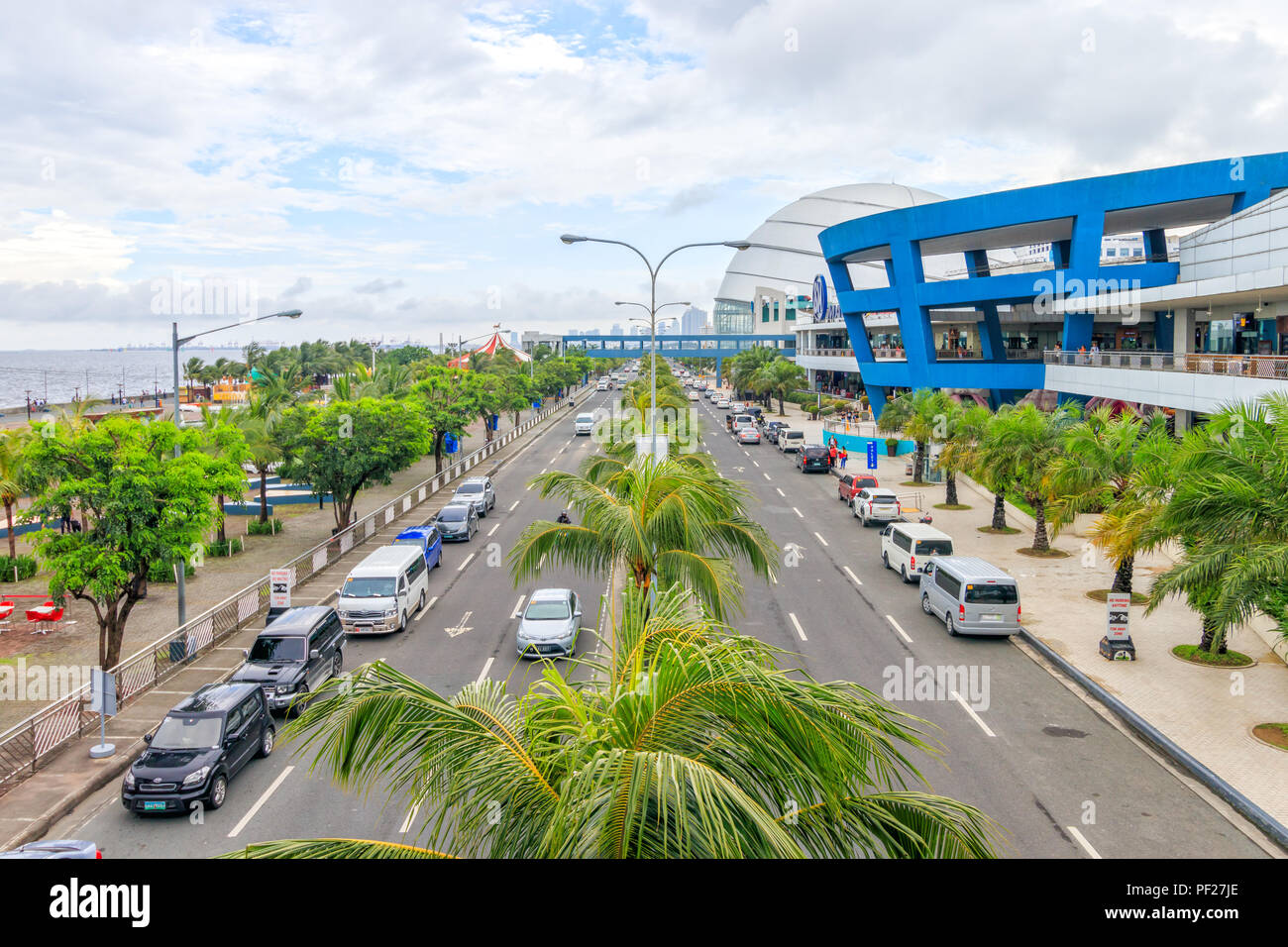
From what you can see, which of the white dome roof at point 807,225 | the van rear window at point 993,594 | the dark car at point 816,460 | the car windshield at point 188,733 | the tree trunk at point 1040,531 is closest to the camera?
the car windshield at point 188,733

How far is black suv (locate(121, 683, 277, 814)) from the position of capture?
13.8 metres

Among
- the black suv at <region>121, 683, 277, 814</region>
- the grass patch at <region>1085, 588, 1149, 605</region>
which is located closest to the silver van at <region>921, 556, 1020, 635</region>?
the grass patch at <region>1085, 588, 1149, 605</region>

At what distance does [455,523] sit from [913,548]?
677 inches

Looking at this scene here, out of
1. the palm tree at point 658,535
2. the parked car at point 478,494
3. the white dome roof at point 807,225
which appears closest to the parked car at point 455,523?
the parked car at point 478,494

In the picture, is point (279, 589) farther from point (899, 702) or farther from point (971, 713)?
point (971, 713)

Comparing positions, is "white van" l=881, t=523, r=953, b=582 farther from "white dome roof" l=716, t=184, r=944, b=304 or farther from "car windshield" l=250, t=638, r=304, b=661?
"white dome roof" l=716, t=184, r=944, b=304

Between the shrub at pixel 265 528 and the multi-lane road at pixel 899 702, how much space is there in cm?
932

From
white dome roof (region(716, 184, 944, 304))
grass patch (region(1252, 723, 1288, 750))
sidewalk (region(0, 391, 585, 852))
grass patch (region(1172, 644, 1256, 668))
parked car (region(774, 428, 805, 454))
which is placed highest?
white dome roof (region(716, 184, 944, 304))

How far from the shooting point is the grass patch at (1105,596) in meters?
24.7

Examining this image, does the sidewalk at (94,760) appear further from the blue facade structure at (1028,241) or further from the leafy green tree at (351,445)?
the blue facade structure at (1028,241)

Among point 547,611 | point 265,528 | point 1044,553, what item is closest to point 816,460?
point 1044,553

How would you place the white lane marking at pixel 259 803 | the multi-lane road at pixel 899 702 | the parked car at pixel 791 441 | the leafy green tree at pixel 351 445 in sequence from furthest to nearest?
the parked car at pixel 791 441
the leafy green tree at pixel 351 445
the white lane marking at pixel 259 803
the multi-lane road at pixel 899 702

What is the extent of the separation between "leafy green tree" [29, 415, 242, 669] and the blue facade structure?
50.5 metres
